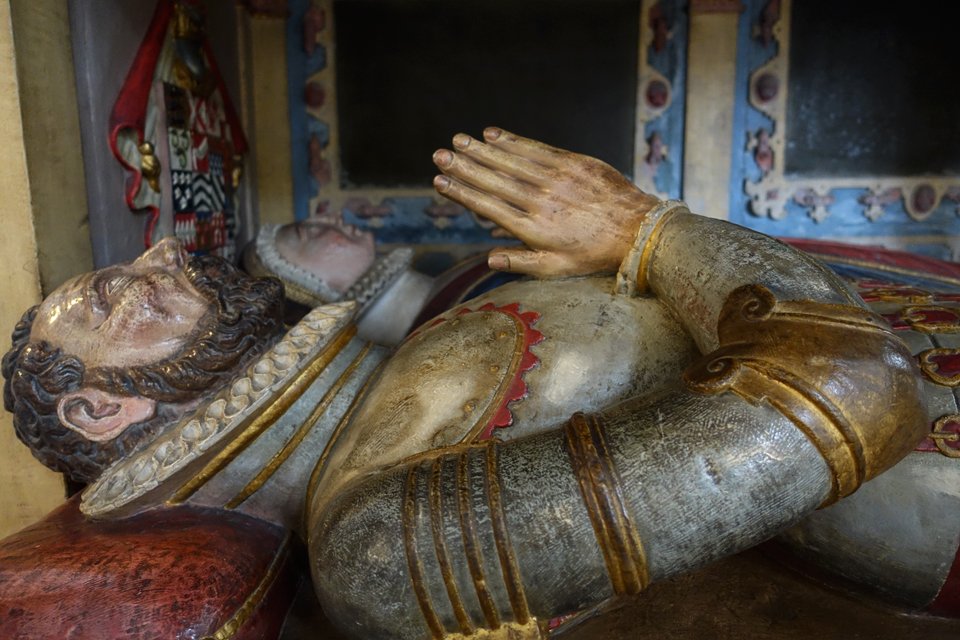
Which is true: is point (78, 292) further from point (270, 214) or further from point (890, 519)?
point (270, 214)

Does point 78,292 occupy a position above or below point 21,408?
above

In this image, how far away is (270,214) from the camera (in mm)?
3525

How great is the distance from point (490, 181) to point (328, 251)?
1316mm

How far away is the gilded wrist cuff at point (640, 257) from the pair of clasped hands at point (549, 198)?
0.03 m

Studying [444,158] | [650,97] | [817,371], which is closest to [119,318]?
[444,158]

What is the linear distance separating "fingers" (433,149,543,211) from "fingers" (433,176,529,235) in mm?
13

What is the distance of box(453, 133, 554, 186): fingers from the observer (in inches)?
54.5

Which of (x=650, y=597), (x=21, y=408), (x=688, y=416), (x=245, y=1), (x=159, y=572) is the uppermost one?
(x=245, y=1)

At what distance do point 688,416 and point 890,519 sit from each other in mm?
490

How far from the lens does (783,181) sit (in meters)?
3.33

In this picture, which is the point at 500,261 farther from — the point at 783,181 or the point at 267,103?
the point at 267,103

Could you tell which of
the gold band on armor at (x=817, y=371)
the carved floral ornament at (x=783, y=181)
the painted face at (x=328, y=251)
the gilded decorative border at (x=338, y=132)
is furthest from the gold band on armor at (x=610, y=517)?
the carved floral ornament at (x=783, y=181)

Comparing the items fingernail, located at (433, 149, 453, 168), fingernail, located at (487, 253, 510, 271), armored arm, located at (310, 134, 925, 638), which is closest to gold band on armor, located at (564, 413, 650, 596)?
armored arm, located at (310, 134, 925, 638)

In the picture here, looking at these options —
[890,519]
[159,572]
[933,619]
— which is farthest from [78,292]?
[933,619]
